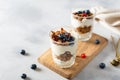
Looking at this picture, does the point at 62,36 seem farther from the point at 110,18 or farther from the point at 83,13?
the point at 110,18

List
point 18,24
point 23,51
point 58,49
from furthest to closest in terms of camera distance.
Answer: point 18,24 → point 23,51 → point 58,49

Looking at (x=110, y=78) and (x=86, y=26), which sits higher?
(x=86, y=26)

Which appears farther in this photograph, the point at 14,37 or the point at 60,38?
the point at 14,37

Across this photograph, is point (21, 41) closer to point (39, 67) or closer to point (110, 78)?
point (39, 67)

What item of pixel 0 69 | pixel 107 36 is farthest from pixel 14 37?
pixel 107 36

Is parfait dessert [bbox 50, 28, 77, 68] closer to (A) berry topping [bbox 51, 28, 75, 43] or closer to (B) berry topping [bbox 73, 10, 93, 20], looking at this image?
(A) berry topping [bbox 51, 28, 75, 43]

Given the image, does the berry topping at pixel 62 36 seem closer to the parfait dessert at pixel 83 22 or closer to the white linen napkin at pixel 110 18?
the parfait dessert at pixel 83 22

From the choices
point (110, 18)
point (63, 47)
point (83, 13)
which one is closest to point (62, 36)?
point (63, 47)

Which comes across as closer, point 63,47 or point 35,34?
point 63,47
